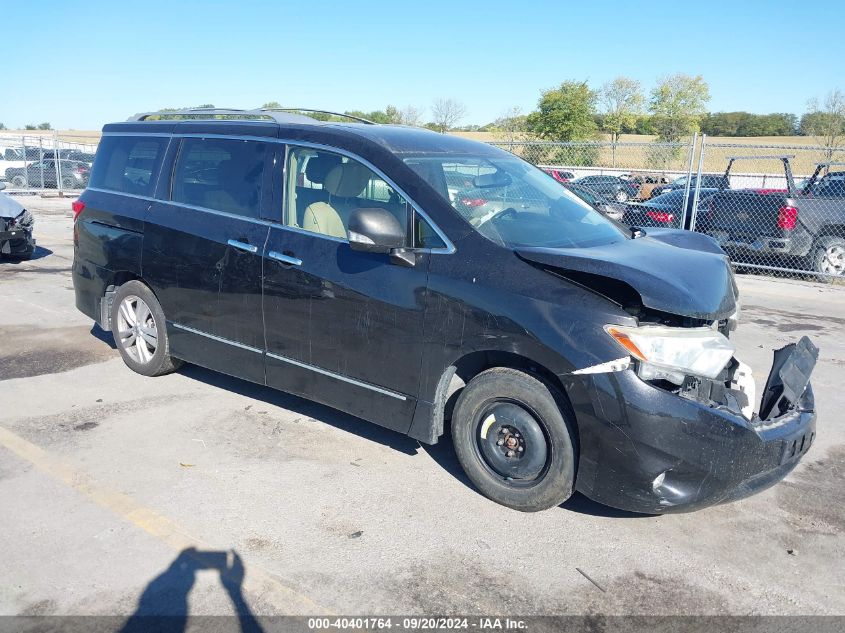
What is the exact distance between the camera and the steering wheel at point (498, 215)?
4.04m

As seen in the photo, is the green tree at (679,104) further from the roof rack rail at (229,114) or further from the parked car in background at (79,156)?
the roof rack rail at (229,114)

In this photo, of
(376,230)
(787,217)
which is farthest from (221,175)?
(787,217)

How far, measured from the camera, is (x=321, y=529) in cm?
366

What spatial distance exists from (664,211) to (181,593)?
12.1 metres

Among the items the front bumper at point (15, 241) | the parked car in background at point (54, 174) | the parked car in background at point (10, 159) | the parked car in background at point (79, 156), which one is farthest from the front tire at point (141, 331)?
the parked car in background at point (79, 156)

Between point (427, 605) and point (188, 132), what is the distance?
3.79m

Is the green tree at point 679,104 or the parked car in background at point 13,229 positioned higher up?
the green tree at point 679,104

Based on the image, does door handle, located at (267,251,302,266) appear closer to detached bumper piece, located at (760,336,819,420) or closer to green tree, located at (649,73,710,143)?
detached bumper piece, located at (760,336,819,420)

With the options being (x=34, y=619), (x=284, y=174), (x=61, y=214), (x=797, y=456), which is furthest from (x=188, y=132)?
(x=61, y=214)

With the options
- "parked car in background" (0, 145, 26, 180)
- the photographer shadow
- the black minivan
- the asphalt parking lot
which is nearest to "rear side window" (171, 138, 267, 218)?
the black minivan

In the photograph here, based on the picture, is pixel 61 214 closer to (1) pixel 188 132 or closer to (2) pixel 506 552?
(1) pixel 188 132

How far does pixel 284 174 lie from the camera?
183 inches

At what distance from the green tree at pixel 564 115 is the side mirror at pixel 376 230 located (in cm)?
3521

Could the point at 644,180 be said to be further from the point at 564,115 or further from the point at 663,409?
the point at 564,115
